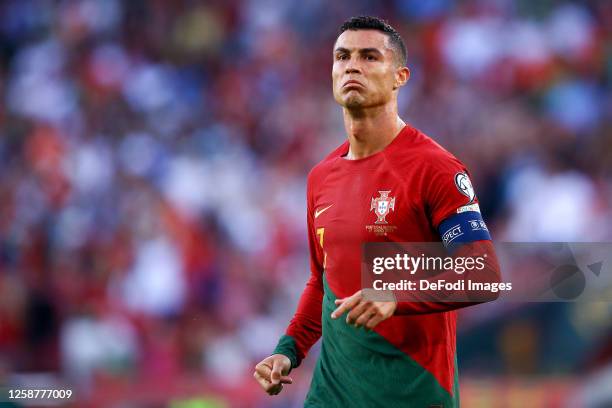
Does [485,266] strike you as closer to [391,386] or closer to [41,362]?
[391,386]

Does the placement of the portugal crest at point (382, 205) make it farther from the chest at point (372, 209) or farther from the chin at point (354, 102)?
the chin at point (354, 102)

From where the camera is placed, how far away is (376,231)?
14.0 ft

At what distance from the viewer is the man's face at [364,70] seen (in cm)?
447

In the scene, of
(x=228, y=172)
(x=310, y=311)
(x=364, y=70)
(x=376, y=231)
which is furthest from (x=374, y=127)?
Answer: (x=228, y=172)

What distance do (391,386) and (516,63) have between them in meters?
7.63

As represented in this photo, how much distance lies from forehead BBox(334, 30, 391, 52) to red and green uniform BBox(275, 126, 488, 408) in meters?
0.38

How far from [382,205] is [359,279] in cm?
32

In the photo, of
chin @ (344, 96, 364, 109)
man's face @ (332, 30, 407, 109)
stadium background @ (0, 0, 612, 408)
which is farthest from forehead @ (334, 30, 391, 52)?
stadium background @ (0, 0, 612, 408)

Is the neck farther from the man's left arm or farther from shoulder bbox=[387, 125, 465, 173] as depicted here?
the man's left arm

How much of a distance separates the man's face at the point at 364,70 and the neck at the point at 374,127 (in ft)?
0.12

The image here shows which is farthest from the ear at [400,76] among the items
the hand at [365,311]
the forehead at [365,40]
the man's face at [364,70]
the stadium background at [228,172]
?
the stadium background at [228,172]

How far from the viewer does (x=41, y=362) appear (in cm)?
938

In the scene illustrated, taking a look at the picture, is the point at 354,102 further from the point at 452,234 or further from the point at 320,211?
the point at 452,234

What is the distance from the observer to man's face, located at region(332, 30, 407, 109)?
4473 millimetres
